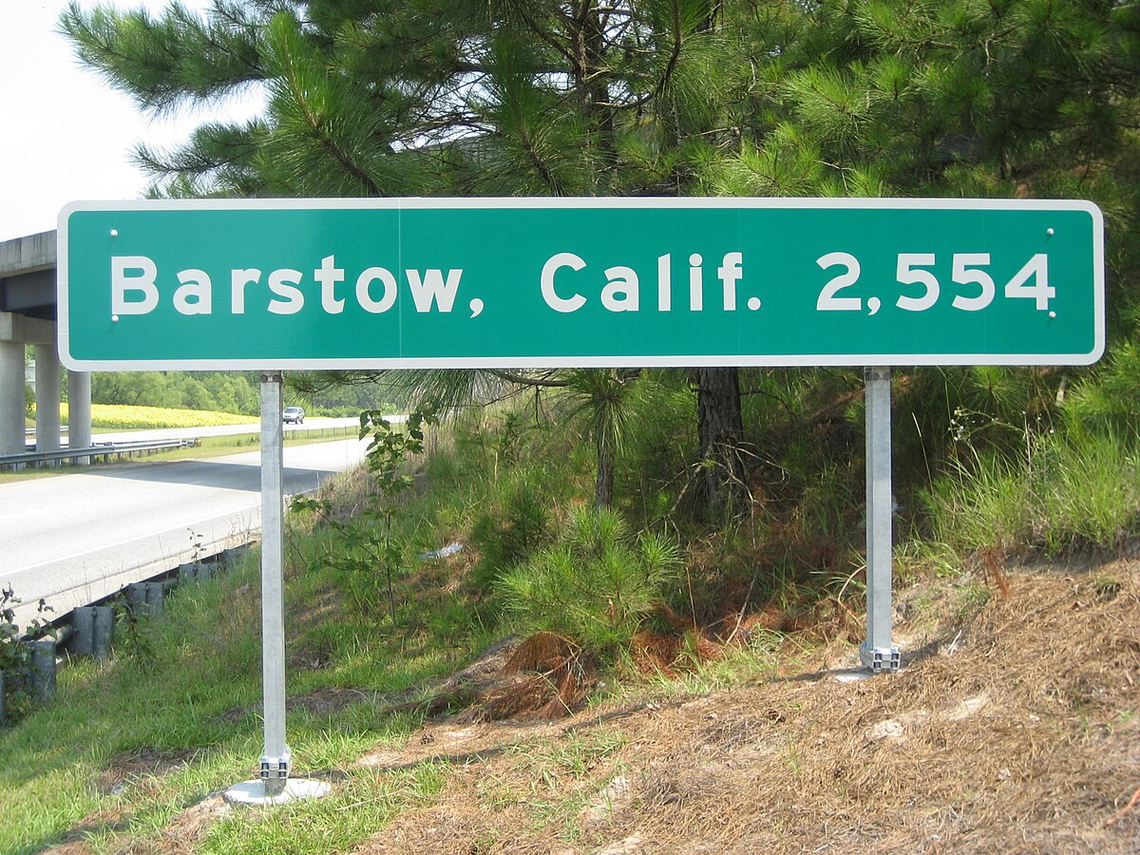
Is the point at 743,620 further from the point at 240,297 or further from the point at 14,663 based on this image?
the point at 14,663

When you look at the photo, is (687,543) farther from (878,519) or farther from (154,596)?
(154,596)

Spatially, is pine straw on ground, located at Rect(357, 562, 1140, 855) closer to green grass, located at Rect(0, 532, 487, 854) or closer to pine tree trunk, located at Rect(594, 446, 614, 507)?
green grass, located at Rect(0, 532, 487, 854)

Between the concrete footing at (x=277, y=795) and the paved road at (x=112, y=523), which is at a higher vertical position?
the concrete footing at (x=277, y=795)

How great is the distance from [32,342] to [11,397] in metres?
1.60

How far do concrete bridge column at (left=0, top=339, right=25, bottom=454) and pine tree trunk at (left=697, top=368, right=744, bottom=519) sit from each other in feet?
79.8

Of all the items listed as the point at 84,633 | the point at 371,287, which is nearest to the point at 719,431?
the point at 371,287

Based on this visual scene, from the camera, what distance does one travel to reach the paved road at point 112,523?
985 cm

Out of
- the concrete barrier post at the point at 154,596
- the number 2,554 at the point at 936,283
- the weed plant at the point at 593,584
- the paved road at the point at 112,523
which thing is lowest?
the paved road at the point at 112,523

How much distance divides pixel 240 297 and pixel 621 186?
2.33 meters

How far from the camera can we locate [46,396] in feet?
88.1

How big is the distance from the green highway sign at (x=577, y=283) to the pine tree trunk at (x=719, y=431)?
1983mm

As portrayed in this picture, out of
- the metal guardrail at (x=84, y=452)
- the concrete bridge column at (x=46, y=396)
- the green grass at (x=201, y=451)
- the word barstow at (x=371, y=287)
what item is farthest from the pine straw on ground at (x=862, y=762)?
the concrete bridge column at (x=46, y=396)

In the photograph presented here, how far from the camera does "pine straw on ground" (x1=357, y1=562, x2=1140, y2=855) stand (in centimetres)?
209

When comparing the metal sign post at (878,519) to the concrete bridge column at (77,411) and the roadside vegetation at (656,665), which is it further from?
the concrete bridge column at (77,411)
